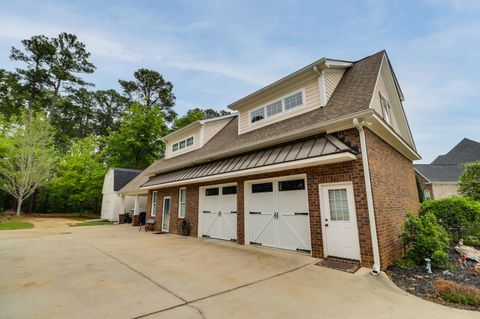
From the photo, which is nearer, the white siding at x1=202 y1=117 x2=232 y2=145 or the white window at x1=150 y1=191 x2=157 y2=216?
the white siding at x1=202 y1=117 x2=232 y2=145

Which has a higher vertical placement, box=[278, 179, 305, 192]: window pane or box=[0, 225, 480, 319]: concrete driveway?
box=[278, 179, 305, 192]: window pane

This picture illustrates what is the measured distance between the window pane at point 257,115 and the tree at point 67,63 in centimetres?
2822

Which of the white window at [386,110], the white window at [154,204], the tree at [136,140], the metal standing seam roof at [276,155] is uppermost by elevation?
the tree at [136,140]

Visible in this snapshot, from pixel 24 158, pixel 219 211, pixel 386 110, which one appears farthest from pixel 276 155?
pixel 24 158

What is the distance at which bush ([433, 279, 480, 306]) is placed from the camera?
341cm

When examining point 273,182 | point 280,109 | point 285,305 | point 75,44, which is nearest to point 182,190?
point 273,182

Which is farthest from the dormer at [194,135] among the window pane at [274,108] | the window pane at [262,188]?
the window pane at [262,188]

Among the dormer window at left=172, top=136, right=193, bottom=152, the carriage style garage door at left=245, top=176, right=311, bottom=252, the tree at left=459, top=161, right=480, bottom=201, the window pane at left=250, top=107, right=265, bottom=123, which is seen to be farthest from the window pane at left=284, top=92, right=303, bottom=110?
the tree at left=459, top=161, right=480, bottom=201

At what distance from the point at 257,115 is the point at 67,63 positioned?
2916cm

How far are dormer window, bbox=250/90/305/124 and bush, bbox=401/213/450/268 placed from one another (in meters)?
4.99

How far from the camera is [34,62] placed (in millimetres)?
24266

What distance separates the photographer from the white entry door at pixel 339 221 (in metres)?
5.46

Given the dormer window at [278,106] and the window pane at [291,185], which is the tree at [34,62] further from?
the window pane at [291,185]

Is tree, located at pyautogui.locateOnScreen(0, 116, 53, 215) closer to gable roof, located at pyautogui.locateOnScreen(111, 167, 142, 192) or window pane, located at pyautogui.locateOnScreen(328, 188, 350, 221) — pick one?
gable roof, located at pyautogui.locateOnScreen(111, 167, 142, 192)
